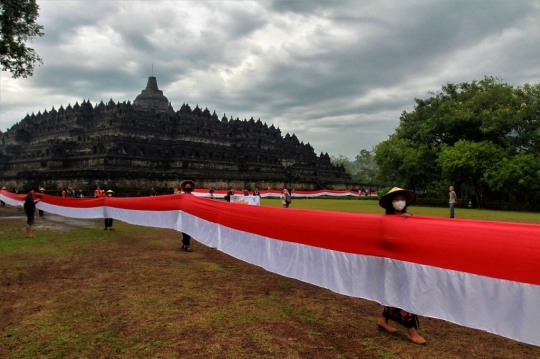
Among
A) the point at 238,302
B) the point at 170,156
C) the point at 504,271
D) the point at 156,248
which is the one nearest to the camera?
the point at 504,271

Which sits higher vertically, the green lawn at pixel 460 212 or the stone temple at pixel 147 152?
the stone temple at pixel 147 152

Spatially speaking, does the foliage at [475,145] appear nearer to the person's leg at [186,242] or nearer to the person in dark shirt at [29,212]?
the person's leg at [186,242]

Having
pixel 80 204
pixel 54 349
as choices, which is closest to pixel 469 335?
pixel 54 349

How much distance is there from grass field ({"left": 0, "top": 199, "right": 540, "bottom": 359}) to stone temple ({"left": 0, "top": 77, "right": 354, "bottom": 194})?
89.3 ft

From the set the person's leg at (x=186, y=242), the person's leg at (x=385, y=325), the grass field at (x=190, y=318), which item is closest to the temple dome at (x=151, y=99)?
the person's leg at (x=186, y=242)

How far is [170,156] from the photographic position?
43281 millimetres

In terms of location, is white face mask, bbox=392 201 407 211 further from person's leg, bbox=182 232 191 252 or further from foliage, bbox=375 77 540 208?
foliage, bbox=375 77 540 208

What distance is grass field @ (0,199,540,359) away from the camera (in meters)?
3.87

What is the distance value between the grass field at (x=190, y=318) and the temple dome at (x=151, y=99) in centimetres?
5245

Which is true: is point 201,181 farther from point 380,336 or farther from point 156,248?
point 380,336

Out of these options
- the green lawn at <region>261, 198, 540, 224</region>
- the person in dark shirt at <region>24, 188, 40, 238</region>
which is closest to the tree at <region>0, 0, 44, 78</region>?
the person in dark shirt at <region>24, 188, 40, 238</region>

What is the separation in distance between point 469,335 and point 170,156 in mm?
41959

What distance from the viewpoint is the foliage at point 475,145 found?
2775 centimetres

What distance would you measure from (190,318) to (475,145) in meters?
30.8
